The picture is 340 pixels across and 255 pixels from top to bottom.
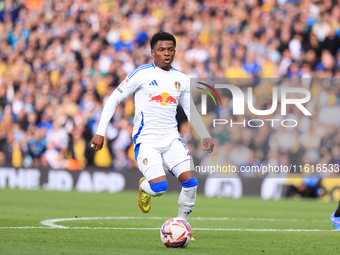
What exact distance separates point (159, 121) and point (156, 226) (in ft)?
7.02

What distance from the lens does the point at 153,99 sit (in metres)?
6.83

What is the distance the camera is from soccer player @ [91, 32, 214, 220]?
673 cm

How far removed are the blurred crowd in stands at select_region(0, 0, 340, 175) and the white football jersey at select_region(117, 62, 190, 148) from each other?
8.08 metres

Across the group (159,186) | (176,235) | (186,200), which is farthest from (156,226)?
(176,235)

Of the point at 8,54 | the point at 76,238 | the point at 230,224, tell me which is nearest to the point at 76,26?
the point at 8,54

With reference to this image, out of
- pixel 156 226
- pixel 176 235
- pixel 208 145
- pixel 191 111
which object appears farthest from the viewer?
pixel 156 226

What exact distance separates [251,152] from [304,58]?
121 inches

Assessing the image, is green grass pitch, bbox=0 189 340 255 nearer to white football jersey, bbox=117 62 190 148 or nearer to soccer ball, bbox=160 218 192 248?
soccer ball, bbox=160 218 192 248

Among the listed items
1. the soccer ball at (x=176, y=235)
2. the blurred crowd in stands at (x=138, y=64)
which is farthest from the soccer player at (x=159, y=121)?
the blurred crowd in stands at (x=138, y=64)

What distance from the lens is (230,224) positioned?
29.5ft

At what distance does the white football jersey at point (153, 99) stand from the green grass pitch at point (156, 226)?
1.23m

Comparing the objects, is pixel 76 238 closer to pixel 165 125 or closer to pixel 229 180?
pixel 165 125

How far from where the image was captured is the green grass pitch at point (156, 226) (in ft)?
19.0

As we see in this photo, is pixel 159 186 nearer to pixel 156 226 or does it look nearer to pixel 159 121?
pixel 159 121
